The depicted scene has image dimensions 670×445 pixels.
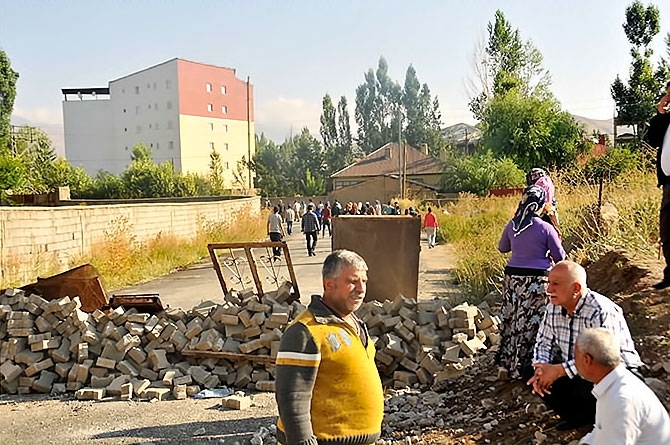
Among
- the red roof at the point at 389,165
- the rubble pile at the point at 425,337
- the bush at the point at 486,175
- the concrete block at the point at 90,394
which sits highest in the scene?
the red roof at the point at 389,165

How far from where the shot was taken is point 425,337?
8.30 metres

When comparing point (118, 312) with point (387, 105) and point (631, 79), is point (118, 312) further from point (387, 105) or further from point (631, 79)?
point (387, 105)

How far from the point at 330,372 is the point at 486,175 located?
37.2 metres

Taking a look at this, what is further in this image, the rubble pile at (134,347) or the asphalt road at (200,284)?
the asphalt road at (200,284)

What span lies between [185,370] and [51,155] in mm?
51634

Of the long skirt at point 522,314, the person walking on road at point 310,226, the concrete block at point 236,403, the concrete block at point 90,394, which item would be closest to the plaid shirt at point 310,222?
the person walking on road at point 310,226

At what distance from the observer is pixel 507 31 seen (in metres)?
46.3

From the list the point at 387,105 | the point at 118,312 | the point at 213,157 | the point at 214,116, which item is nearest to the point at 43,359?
the point at 118,312

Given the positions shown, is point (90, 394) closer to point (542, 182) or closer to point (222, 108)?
point (542, 182)

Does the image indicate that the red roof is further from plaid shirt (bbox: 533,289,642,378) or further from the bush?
plaid shirt (bbox: 533,289,642,378)

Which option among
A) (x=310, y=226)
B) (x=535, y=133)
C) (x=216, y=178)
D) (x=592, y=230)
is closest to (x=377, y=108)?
(x=216, y=178)

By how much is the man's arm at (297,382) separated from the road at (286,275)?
30.0ft

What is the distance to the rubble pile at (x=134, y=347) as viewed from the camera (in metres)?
8.37

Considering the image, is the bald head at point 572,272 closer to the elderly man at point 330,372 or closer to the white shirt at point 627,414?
the white shirt at point 627,414
